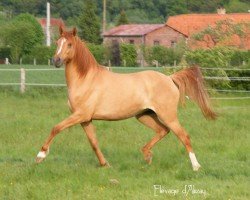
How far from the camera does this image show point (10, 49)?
68.4 m

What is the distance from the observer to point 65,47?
9336 mm

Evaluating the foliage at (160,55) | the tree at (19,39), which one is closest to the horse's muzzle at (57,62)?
the foliage at (160,55)

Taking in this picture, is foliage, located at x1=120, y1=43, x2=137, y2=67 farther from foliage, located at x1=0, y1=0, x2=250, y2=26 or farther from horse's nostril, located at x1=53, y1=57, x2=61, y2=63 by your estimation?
foliage, located at x1=0, y1=0, x2=250, y2=26

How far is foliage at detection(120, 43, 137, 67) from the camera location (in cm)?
5337

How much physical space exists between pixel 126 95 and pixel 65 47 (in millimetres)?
1109

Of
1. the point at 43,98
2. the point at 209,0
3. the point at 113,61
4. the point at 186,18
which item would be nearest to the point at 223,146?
the point at 43,98

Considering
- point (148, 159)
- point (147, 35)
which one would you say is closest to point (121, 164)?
point (148, 159)

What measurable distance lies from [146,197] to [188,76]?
322 cm

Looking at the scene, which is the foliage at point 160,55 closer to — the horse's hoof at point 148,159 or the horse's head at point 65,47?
the horse's hoof at point 148,159

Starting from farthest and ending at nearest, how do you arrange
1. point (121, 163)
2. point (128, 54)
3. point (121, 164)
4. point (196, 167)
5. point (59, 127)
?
point (128, 54)
point (121, 163)
point (121, 164)
point (196, 167)
point (59, 127)

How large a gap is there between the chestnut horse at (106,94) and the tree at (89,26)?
71.1 metres

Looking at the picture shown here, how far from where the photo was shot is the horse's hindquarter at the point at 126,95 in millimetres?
9461

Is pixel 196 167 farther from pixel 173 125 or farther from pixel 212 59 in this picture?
pixel 212 59

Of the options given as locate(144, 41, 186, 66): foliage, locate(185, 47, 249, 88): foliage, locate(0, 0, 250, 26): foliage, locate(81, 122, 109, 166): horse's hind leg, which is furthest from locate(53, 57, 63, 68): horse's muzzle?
locate(0, 0, 250, 26): foliage
